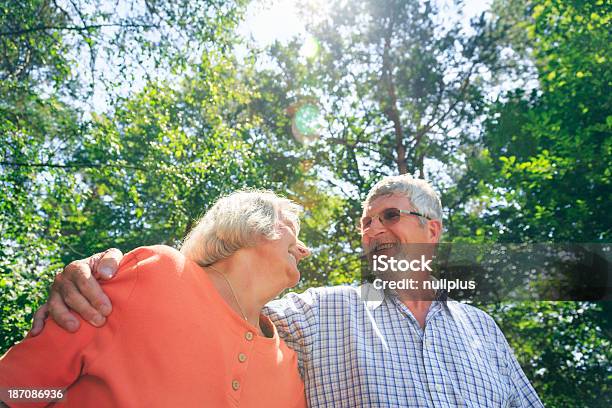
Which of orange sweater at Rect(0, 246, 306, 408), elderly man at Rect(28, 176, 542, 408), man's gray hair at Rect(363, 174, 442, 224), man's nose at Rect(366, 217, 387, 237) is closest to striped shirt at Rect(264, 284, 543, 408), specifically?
elderly man at Rect(28, 176, 542, 408)

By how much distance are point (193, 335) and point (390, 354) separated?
1.05 m

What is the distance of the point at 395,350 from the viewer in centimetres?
246

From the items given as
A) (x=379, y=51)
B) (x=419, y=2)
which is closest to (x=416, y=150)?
(x=379, y=51)

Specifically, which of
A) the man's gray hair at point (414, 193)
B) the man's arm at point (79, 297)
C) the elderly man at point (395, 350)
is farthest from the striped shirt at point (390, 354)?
the man's arm at point (79, 297)

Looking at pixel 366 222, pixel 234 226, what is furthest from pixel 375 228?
pixel 234 226

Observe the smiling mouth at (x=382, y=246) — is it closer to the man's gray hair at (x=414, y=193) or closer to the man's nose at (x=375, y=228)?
the man's nose at (x=375, y=228)

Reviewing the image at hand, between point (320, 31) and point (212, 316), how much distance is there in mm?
12621

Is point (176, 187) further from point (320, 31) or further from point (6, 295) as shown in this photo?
point (320, 31)

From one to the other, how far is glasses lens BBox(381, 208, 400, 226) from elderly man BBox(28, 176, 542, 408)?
0.48 metres

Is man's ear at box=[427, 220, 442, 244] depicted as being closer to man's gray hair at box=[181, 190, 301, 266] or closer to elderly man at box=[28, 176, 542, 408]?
elderly man at box=[28, 176, 542, 408]

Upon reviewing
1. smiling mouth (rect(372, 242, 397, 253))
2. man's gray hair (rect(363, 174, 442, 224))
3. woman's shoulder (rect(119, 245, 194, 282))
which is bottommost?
woman's shoulder (rect(119, 245, 194, 282))

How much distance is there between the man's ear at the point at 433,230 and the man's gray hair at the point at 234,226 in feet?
4.08

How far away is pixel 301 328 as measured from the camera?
96.9 inches

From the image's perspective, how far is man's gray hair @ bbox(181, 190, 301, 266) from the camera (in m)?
2.20
